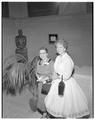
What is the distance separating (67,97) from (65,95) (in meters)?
0.02

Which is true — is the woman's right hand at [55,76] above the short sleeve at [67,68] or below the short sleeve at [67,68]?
below

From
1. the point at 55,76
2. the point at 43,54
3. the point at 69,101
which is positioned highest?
the point at 43,54

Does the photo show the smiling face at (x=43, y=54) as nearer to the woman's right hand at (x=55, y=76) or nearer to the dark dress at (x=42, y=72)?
the dark dress at (x=42, y=72)

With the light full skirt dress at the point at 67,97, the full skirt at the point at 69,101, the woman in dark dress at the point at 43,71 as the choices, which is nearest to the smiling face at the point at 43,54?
the woman in dark dress at the point at 43,71

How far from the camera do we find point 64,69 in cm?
183

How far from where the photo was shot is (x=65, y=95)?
1.84 meters

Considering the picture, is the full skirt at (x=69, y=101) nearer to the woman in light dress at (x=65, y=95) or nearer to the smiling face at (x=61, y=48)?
A: the woman in light dress at (x=65, y=95)

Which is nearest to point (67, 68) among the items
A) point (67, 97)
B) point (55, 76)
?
point (55, 76)

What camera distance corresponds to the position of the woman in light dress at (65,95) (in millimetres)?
1835

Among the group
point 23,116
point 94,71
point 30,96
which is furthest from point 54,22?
point 23,116

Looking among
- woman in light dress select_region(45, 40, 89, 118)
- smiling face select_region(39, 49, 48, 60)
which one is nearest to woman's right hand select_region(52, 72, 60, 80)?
woman in light dress select_region(45, 40, 89, 118)

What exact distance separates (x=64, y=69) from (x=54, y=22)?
1.31ft

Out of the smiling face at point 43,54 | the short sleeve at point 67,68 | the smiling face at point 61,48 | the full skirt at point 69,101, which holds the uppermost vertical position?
the smiling face at point 61,48

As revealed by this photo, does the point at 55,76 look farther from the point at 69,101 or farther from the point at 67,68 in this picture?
the point at 69,101
